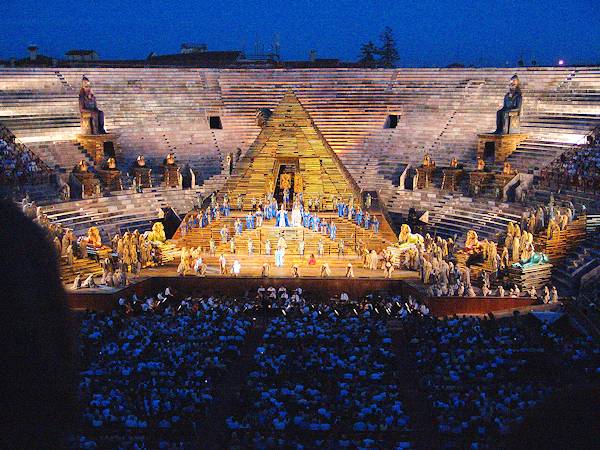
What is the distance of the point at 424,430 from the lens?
13.6 metres

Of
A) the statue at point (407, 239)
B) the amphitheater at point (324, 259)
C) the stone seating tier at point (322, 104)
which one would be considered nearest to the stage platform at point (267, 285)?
the amphitheater at point (324, 259)

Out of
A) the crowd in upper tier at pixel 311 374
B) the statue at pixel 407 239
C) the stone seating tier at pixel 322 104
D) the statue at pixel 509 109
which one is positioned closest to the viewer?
the crowd in upper tier at pixel 311 374

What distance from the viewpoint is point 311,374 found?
50.6 feet

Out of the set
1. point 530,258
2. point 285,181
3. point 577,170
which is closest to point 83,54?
point 285,181

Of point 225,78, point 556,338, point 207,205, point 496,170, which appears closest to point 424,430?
point 556,338

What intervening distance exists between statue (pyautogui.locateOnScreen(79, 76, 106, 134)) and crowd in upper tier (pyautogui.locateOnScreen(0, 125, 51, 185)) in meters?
4.00

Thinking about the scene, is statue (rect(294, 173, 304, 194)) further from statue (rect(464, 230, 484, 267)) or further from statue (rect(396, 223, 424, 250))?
statue (rect(464, 230, 484, 267))

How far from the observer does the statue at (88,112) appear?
38125mm

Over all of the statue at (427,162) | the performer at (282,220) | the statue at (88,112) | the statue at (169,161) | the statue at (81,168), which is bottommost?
the performer at (282,220)

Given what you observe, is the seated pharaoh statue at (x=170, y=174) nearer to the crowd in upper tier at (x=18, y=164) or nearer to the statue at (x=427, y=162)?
the crowd in upper tier at (x=18, y=164)

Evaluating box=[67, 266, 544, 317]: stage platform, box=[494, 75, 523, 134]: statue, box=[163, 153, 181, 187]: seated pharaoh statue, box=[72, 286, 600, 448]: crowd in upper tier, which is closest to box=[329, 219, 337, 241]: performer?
box=[67, 266, 544, 317]: stage platform

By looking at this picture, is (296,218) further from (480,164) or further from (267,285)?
(480,164)

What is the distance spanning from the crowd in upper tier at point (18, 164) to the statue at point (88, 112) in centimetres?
400

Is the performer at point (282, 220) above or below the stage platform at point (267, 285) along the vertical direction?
above
